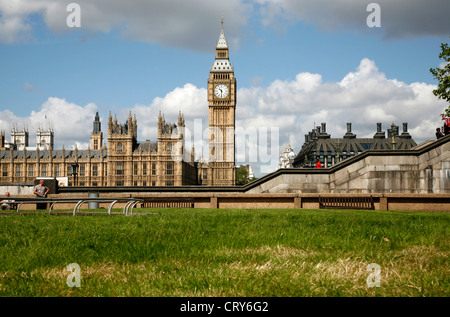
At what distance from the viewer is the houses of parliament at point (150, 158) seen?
339ft

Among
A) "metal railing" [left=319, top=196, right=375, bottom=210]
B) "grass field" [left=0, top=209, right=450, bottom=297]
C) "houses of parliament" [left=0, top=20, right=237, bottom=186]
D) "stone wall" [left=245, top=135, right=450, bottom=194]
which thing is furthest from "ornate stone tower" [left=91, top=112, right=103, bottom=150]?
"grass field" [left=0, top=209, right=450, bottom=297]

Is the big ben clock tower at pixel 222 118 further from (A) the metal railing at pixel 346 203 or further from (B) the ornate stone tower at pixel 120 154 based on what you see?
(A) the metal railing at pixel 346 203

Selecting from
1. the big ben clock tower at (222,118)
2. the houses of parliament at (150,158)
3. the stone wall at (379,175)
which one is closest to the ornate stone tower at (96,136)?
the houses of parliament at (150,158)

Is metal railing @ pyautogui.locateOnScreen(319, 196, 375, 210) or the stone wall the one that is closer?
metal railing @ pyautogui.locateOnScreen(319, 196, 375, 210)

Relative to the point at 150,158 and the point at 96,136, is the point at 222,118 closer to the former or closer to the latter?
the point at 150,158

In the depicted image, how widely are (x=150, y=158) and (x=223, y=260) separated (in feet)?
332

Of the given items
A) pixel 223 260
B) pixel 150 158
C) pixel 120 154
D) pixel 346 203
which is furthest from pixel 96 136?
pixel 223 260

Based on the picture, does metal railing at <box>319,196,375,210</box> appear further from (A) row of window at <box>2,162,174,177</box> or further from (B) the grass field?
(A) row of window at <box>2,162,174,177</box>

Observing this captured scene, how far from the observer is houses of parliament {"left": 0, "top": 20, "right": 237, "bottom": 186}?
10325 centimetres
